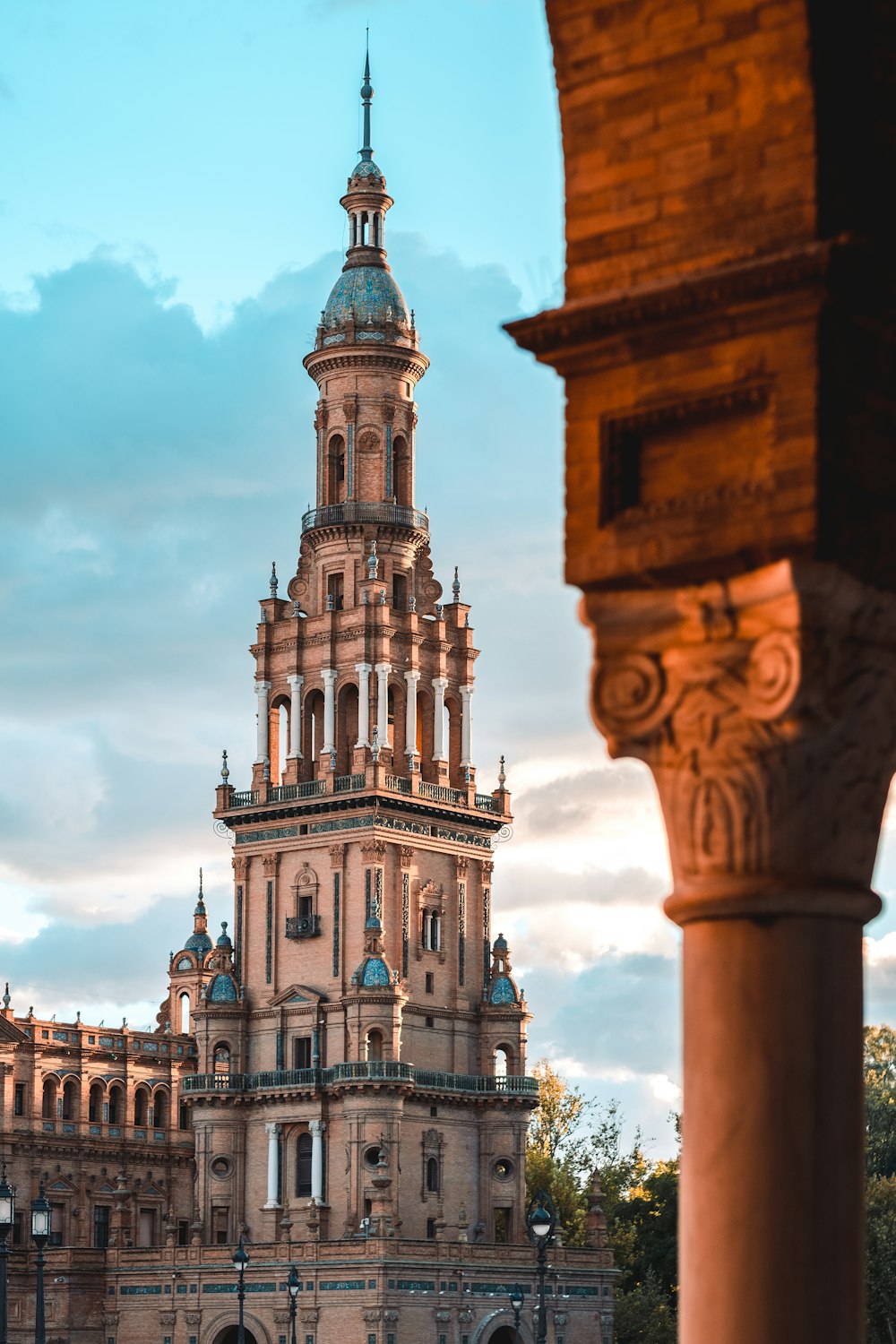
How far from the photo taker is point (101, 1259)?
93.6m

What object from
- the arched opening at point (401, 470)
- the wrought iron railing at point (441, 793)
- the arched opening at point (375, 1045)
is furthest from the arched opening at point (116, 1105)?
the arched opening at point (401, 470)

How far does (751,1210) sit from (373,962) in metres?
81.9

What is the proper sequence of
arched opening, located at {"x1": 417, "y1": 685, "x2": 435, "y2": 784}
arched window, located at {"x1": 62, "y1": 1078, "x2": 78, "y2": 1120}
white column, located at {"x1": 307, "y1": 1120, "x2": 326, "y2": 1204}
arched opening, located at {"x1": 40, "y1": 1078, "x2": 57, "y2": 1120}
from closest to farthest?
white column, located at {"x1": 307, "y1": 1120, "x2": 326, "y2": 1204} < arched opening, located at {"x1": 417, "y1": 685, "x2": 435, "y2": 784} < arched opening, located at {"x1": 40, "y1": 1078, "x2": 57, "y2": 1120} < arched window, located at {"x1": 62, "y1": 1078, "x2": 78, "y2": 1120}

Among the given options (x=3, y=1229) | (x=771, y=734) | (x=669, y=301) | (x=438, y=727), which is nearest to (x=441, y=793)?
(x=438, y=727)

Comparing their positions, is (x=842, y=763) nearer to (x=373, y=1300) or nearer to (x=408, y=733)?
(x=373, y=1300)

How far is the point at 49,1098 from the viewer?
4240 inches

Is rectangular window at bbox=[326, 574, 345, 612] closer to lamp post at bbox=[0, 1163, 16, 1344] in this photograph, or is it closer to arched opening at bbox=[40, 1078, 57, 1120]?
arched opening at bbox=[40, 1078, 57, 1120]

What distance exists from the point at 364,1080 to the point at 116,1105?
22.4 m

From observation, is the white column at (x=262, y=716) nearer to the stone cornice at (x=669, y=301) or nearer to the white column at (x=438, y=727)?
the white column at (x=438, y=727)

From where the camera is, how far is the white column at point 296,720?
99812mm

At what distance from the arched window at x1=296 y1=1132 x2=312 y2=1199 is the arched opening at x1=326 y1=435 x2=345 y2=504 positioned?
81.6 feet

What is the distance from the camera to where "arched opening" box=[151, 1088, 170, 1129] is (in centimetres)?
11325

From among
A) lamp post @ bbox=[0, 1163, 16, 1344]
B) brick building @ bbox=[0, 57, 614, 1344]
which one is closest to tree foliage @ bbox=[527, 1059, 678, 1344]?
brick building @ bbox=[0, 57, 614, 1344]

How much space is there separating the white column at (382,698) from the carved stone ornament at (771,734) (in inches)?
3337
